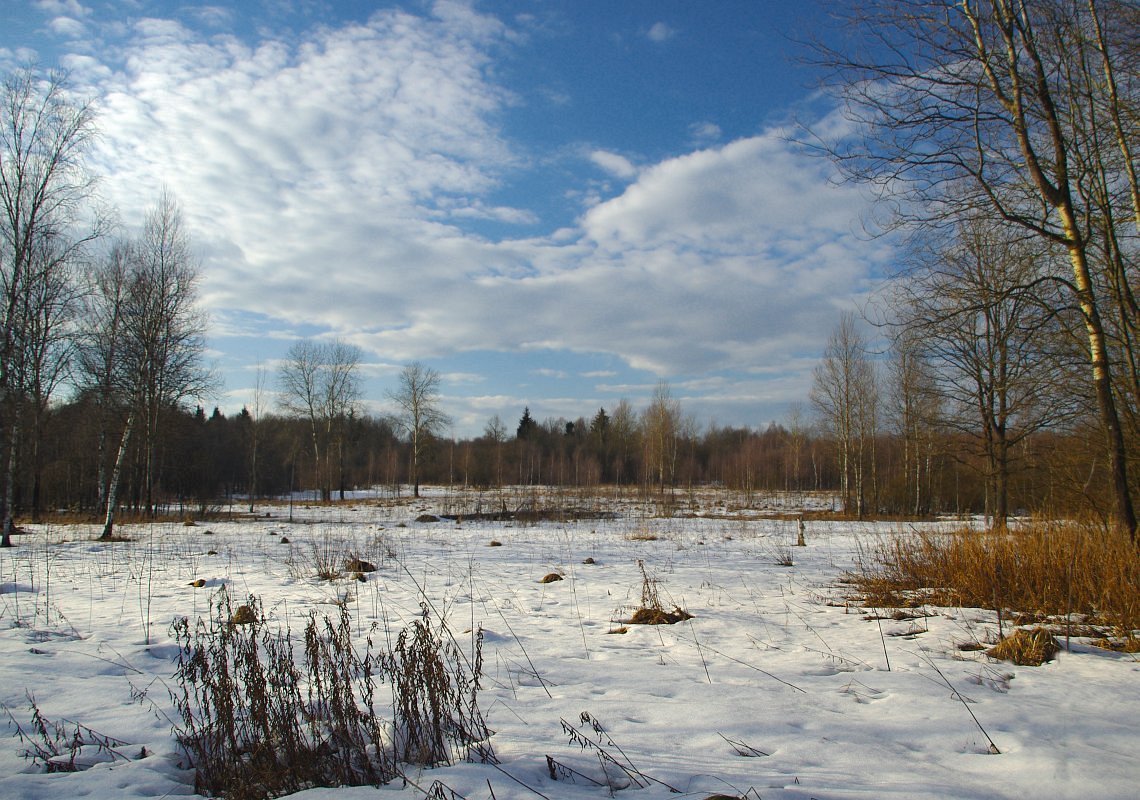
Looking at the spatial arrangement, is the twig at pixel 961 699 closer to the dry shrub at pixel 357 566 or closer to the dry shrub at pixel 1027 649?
the dry shrub at pixel 1027 649

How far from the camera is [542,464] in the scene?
232 feet

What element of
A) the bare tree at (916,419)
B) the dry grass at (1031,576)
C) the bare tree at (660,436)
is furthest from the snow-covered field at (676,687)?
the bare tree at (660,436)

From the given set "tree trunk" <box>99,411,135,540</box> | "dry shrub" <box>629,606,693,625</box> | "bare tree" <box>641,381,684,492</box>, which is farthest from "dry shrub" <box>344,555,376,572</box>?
"bare tree" <box>641,381,684,492</box>

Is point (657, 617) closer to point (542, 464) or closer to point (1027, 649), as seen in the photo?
point (1027, 649)

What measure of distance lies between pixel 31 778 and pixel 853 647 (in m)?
5.53

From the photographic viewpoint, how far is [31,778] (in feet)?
8.73

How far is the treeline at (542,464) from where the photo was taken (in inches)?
652

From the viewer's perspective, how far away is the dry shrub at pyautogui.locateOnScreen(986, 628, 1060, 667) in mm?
4441

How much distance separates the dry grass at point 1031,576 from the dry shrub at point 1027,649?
30.6 inches

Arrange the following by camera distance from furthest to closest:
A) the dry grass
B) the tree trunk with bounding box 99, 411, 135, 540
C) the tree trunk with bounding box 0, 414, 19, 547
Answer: the tree trunk with bounding box 99, 411, 135, 540 → the tree trunk with bounding box 0, 414, 19, 547 → the dry grass

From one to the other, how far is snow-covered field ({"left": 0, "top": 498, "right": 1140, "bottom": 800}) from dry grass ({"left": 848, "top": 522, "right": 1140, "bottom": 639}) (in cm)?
65

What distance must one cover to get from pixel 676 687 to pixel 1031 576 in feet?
15.4

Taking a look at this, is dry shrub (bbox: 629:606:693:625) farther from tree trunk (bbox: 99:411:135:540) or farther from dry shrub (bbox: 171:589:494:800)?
tree trunk (bbox: 99:411:135:540)

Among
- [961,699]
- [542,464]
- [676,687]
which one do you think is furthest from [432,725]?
[542,464]
